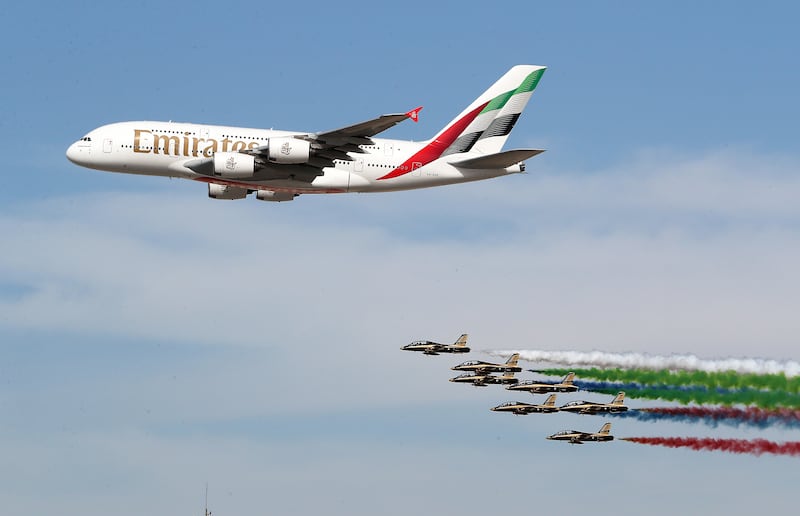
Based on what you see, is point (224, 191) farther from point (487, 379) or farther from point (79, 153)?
point (487, 379)

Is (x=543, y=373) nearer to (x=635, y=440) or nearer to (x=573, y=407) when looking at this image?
(x=573, y=407)

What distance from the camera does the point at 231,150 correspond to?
283 ft

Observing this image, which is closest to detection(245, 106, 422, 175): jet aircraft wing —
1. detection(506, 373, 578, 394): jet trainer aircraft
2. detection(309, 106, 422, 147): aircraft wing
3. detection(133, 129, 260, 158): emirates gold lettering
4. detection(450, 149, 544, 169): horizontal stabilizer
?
detection(309, 106, 422, 147): aircraft wing

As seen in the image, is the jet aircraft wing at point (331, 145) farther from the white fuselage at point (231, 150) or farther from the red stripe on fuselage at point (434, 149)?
the red stripe on fuselage at point (434, 149)

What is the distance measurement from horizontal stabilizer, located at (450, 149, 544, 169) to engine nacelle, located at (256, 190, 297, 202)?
1200 centimetres

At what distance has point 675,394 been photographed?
89.5 m

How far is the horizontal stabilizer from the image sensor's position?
3334 inches

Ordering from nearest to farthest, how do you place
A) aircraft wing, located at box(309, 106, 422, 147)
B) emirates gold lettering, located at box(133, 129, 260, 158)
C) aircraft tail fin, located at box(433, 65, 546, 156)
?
aircraft wing, located at box(309, 106, 422, 147) < emirates gold lettering, located at box(133, 129, 260, 158) < aircraft tail fin, located at box(433, 65, 546, 156)

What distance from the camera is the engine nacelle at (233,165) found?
274 feet

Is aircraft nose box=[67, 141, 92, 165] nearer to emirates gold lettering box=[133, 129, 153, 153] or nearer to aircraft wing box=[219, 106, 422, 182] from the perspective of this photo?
emirates gold lettering box=[133, 129, 153, 153]

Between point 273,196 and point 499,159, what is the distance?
16454 mm

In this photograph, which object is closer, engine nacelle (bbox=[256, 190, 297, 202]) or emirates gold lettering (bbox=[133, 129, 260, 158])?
emirates gold lettering (bbox=[133, 129, 260, 158])

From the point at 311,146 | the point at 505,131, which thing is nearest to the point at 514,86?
the point at 505,131

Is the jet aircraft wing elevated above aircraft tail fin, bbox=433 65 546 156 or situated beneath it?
situated beneath
